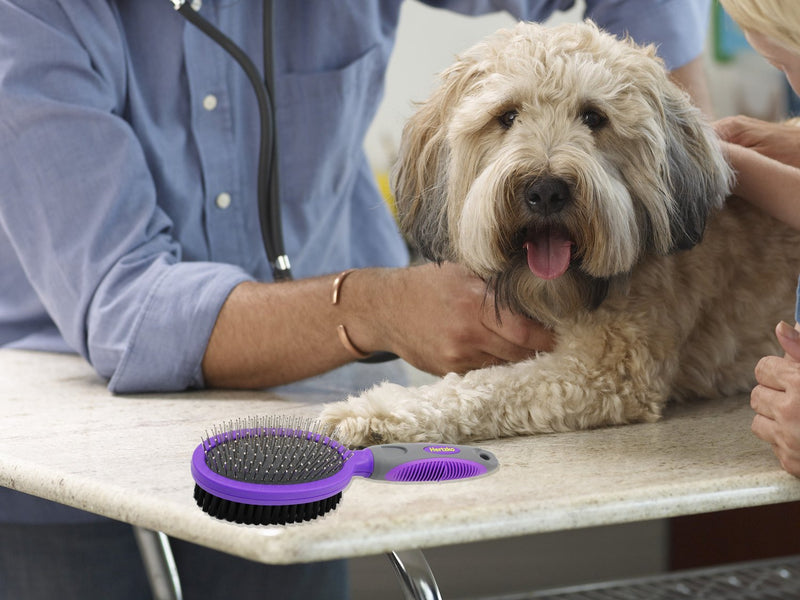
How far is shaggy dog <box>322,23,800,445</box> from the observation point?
1.08 meters

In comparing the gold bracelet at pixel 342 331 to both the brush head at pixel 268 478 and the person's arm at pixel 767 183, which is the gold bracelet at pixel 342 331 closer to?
the brush head at pixel 268 478

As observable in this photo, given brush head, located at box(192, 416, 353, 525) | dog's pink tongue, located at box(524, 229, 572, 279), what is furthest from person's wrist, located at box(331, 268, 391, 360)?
brush head, located at box(192, 416, 353, 525)

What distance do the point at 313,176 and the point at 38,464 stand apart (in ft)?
2.74

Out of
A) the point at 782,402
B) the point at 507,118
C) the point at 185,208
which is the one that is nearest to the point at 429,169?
the point at 507,118

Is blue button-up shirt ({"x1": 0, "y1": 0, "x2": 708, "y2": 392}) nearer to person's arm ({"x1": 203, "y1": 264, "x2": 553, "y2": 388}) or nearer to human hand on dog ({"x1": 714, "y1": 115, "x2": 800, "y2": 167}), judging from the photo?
person's arm ({"x1": 203, "y1": 264, "x2": 553, "y2": 388})

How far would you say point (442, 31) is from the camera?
135 inches

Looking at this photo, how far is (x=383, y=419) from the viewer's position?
1023 mm

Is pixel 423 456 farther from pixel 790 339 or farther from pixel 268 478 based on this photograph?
pixel 790 339

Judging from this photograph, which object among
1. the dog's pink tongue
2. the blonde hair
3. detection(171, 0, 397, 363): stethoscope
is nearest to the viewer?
the blonde hair

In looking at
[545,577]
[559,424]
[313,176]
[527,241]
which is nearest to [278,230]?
[313,176]

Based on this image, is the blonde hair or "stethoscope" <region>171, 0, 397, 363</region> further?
"stethoscope" <region>171, 0, 397, 363</region>

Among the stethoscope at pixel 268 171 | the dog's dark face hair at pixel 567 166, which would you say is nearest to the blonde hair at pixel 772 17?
the dog's dark face hair at pixel 567 166

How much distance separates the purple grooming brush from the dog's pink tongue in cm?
29

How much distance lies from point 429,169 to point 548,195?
0.79 ft
